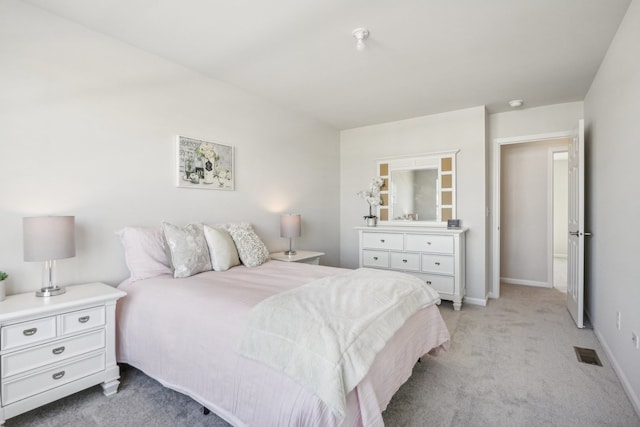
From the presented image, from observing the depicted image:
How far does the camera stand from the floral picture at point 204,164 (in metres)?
2.88

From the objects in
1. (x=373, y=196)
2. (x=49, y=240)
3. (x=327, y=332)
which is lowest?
(x=327, y=332)

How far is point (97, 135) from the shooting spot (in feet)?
7.78

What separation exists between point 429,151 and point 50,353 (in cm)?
417

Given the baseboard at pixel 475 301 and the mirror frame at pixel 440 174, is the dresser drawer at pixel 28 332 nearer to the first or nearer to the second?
the mirror frame at pixel 440 174

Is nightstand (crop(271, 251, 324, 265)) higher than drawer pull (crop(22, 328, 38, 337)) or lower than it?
higher

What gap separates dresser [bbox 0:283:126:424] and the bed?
0.56ft

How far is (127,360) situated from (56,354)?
1.41ft

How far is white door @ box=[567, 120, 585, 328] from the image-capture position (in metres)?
3.07

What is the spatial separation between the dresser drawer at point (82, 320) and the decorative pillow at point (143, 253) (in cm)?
38

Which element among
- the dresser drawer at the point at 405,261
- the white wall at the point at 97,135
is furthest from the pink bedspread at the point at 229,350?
the dresser drawer at the point at 405,261

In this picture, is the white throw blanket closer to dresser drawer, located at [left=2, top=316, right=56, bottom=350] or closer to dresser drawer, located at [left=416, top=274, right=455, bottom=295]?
dresser drawer, located at [left=2, top=316, right=56, bottom=350]

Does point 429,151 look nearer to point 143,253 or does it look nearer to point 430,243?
point 430,243

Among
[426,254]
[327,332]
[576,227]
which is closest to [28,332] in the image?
[327,332]

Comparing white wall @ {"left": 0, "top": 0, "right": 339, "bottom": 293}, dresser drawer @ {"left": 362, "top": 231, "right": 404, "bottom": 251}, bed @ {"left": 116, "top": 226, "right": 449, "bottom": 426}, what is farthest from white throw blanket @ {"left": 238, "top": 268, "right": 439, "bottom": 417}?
dresser drawer @ {"left": 362, "top": 231, "right": 404, "bottom": 251}
